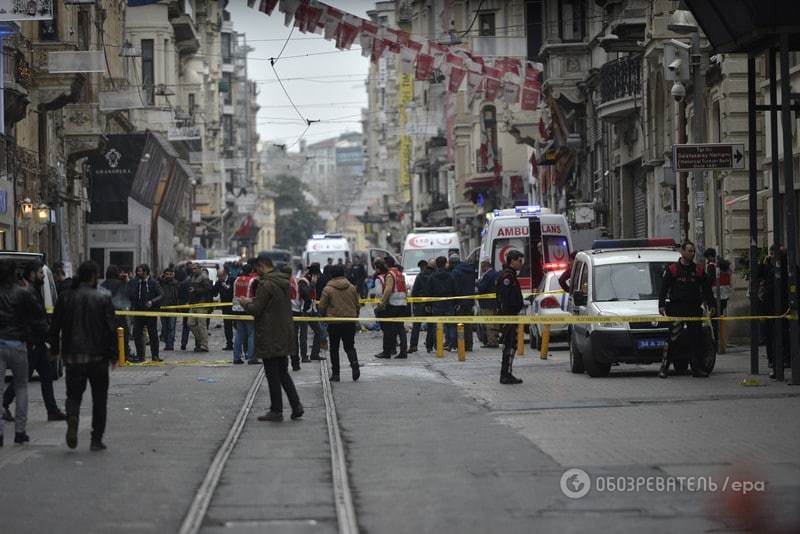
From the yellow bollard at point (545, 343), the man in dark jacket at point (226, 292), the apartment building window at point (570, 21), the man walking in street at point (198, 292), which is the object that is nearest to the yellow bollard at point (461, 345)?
the yellow bollard at point (545, 343)

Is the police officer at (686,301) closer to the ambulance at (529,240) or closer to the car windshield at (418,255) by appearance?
the ambulance at (529,240)

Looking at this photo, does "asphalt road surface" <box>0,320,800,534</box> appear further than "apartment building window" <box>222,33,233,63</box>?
No

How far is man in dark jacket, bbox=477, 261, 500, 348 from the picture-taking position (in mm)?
32906

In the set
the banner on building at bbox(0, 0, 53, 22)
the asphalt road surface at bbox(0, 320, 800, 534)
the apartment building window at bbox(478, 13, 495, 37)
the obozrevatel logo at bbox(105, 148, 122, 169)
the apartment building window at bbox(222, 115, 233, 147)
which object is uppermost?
the apartment building window at bbox(222, 115, 233, 147)

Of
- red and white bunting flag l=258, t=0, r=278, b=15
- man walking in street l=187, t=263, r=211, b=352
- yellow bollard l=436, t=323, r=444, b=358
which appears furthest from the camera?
man walking in street l=187, t=263, r=211, b=352

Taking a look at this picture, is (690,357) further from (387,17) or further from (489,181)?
(387,17)

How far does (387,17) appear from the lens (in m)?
140

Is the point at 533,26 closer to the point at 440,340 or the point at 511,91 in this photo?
the point at 511,91

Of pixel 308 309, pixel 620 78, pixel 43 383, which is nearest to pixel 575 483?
pixel 43 383

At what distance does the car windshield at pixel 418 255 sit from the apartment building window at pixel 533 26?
1202 centimetres

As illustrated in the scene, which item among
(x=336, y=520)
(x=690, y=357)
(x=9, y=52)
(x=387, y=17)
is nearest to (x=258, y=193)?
(x=387, y=17)

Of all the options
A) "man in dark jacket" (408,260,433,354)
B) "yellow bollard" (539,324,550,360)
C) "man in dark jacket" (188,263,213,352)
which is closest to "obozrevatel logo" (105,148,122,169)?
"man in dark jacket" (188,263,213,352)

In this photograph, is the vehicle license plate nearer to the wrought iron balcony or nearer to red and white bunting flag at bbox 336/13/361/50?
red and white bunting flag at bbox 336/13/361/50

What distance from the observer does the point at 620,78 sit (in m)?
47.7
